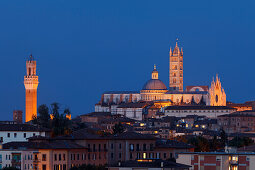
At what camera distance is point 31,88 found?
157500 millimetres

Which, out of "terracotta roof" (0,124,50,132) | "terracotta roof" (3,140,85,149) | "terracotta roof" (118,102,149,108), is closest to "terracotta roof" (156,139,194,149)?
"terracotta roof" (3,140,85,149)

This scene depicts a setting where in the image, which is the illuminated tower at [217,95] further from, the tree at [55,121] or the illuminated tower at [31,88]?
the tree at [55,121]

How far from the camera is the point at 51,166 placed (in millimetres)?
79938

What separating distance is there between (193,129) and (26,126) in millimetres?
46096

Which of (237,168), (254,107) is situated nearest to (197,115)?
(254,107)

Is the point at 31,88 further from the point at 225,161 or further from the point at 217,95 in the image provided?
the point at 225,161

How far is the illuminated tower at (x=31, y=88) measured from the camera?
15475 cm

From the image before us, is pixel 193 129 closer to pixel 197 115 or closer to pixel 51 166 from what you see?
pixel 197 115

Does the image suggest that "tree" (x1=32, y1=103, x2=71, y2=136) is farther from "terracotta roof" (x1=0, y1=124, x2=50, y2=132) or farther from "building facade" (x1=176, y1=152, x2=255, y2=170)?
"building facade" (x1=176, y1=152, x2=255, y2=170)

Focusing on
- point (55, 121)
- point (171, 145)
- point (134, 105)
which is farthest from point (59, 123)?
point (134, 105)

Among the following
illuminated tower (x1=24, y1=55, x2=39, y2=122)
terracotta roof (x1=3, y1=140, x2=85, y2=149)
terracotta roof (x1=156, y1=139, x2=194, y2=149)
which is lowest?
terracotta roof (x1=3, y1=140, x2=85, y2=149)

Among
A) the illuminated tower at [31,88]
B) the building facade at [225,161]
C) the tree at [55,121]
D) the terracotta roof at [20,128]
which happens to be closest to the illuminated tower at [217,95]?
the illuminated tower at [31,88]

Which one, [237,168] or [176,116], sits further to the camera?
[176,116]

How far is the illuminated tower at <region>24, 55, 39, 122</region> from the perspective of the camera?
154750mm
